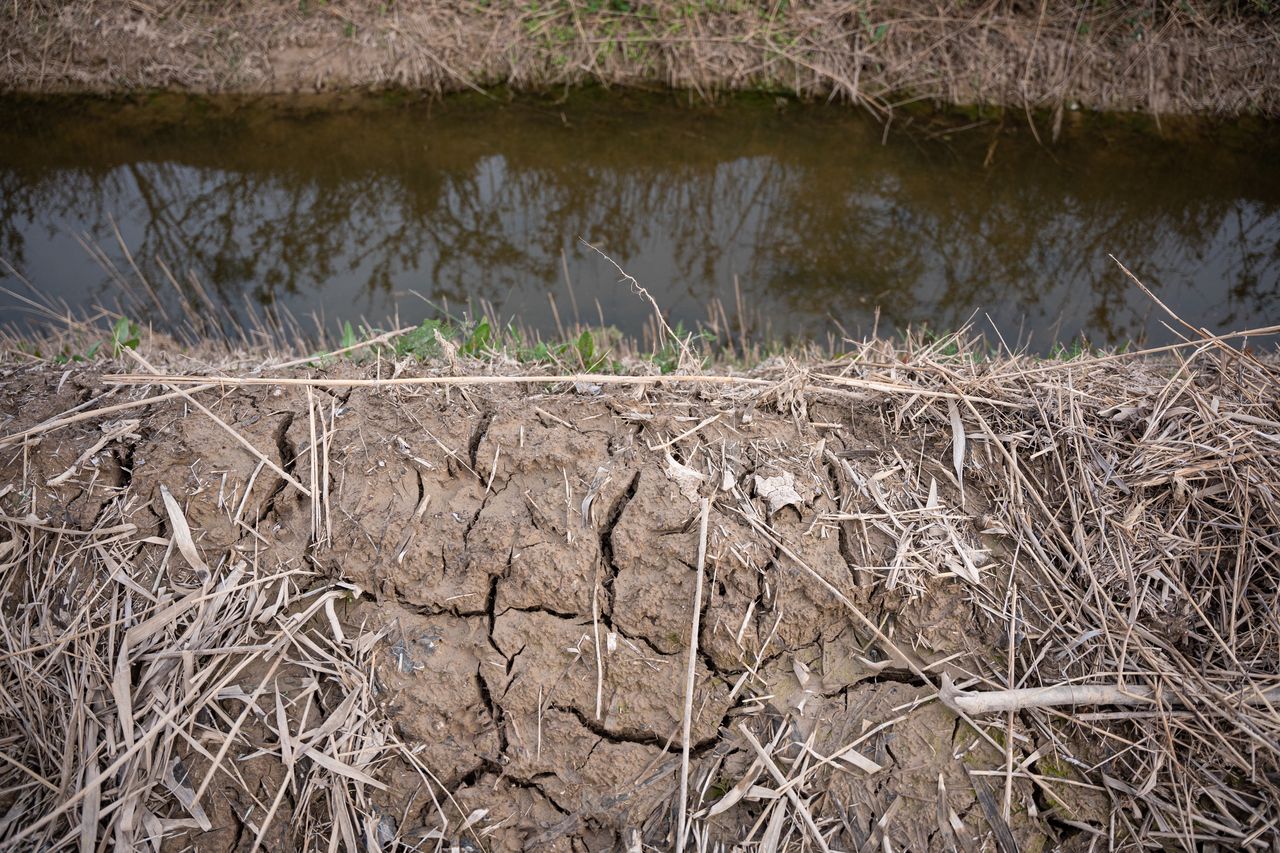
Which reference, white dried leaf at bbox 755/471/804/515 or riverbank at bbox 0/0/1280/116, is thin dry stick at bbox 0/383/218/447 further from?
riverbank at bbox 0/0/1280/116

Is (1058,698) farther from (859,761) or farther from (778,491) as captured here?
(778,491)

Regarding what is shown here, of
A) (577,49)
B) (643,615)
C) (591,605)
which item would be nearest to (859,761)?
(643,615)

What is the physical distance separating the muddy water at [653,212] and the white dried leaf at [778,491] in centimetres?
290

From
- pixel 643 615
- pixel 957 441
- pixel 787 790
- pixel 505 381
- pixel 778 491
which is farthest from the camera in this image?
pixel 505 381

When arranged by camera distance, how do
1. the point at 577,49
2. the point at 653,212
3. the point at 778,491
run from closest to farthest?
the point at 778,491
the point at 653,212
the point at 577,49

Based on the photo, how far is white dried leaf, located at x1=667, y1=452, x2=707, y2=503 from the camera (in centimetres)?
203

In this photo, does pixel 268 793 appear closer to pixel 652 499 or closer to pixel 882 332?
pixel 652 499

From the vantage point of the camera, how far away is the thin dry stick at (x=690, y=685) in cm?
170

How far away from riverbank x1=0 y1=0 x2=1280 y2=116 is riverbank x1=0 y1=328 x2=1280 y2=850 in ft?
17.9

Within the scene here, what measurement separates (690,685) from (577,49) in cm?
659

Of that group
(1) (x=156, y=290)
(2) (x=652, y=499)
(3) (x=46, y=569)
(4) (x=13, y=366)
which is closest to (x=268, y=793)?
(3) (x=46, y=569)

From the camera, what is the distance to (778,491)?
2.03m

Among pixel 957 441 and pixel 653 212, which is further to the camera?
pixel 653 212

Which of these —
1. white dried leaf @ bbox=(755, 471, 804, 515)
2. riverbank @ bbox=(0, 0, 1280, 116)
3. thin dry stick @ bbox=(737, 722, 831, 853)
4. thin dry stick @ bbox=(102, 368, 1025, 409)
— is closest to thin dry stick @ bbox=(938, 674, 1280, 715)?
thin dry stick @ bbox=(737, 722, 831, 853)
